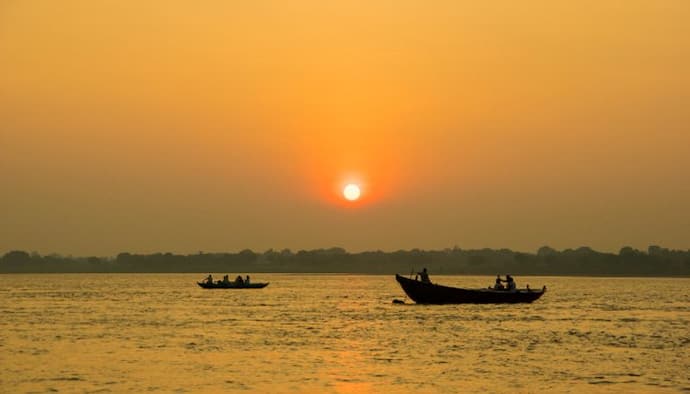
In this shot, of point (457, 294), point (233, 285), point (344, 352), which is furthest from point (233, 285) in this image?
point (344, 352)

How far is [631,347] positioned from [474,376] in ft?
57.3

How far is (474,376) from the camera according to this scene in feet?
137

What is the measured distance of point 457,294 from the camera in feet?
280

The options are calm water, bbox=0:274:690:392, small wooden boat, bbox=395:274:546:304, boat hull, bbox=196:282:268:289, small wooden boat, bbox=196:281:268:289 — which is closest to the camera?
calm water, bbox=0:274:690:392

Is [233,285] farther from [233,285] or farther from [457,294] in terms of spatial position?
[457,294]

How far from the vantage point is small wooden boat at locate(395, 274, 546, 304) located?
3376 inches

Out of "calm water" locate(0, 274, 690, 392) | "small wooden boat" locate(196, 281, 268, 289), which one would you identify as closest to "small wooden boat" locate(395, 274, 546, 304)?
"calm water" locate(0, 274, 690, 392)

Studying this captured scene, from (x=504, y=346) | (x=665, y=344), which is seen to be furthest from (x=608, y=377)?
(x=665, y=344)

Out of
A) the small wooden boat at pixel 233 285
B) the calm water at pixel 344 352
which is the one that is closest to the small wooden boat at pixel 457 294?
the calm water at pixel 344 352

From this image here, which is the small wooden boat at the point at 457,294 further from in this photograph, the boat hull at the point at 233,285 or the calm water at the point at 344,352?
the boat hull at the point at 233,285

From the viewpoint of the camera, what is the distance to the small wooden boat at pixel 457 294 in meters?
85.8

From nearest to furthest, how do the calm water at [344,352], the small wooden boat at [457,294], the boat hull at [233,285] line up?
the calm water at [344,352]
the small wooden boat at [457,294]
the boat hull at [233,285]

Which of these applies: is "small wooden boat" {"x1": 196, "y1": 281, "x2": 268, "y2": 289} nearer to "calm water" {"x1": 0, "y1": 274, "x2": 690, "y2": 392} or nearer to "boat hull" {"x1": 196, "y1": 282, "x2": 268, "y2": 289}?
"boat hull" {"x1": 196, "y1": 282, "x2": 268, "y2": 289}

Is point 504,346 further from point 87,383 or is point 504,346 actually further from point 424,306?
point 424,306
